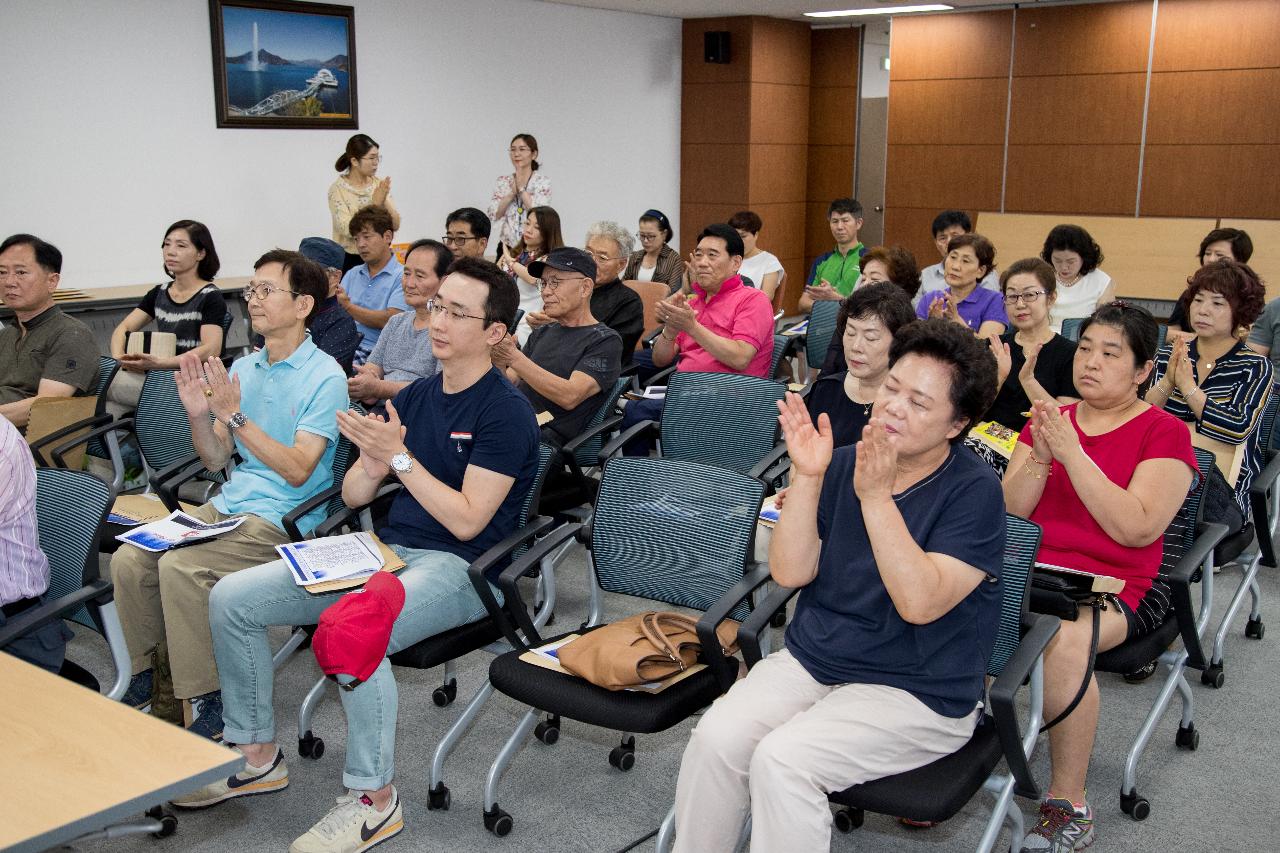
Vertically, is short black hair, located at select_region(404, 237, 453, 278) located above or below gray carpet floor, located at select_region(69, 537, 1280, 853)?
above

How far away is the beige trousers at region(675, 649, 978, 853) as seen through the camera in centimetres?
227

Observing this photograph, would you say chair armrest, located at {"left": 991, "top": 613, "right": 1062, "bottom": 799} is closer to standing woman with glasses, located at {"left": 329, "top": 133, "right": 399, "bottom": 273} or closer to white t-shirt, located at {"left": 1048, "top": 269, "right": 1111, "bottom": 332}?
white t-shirt, located at {"left": 1048, "top": 269, "right": 1111, "bottom": 332}

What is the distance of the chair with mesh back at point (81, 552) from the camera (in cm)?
286

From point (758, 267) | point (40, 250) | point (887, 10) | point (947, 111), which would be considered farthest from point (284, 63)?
point (947, 111)

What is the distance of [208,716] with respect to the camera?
324 centimetres

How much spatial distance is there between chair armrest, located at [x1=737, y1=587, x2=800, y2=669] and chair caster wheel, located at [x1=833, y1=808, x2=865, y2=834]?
22.6 inches

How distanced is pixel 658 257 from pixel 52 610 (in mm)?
5248

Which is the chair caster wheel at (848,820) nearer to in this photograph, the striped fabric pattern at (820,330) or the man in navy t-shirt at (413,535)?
the man in navy t-shirt at (413,535)

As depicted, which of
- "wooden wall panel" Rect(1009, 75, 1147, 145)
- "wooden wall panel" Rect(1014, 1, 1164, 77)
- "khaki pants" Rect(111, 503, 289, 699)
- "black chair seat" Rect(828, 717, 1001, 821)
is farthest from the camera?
"wooden wall panel" Rect(1009, 75, 1147, 145)

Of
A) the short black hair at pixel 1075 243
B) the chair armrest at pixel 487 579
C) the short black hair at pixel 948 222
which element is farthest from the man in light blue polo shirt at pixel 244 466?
the short black hair at pixel 948 222

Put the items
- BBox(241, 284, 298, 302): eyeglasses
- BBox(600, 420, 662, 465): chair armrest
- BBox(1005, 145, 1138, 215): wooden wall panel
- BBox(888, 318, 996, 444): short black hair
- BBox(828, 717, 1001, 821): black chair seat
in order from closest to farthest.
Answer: BBox(828, 717, 1001, 821): black chair seat
BBox(888, 318, 996, 444): short black hair
BBox(241, 284, 298, 302): eyeglasses
BBox(600, 420, 662, 465): chair armrest
BBox(1005, 145, 1138, 215): wooden wall panel

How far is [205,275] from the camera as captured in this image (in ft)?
17.9

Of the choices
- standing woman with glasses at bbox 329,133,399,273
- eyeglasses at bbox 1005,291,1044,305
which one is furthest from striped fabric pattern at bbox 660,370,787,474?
standing woman with glasses at bbox 329,133,399,273

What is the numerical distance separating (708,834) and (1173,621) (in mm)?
1477
